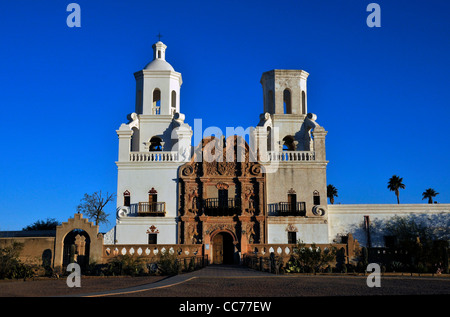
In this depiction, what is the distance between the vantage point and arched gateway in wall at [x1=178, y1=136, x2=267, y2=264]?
36031mm

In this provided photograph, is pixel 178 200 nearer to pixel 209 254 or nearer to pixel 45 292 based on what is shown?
pixel 209 254

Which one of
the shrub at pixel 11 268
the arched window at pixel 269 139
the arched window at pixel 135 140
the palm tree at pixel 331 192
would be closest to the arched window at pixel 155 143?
the arched window at pixel 135 140

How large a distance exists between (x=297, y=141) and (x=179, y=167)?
969cm

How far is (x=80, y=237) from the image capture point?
31.8 meters

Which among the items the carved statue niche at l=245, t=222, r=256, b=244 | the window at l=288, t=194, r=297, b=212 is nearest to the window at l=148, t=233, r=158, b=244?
the carved statue niche at l=245, t=222, r=256, b=244

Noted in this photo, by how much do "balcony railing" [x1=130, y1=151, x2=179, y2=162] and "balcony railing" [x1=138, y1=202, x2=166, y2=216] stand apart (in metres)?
3.34

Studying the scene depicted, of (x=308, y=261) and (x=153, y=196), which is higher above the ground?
(x=153, y=196)

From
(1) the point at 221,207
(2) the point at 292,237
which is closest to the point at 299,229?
(2) the point at 292,237

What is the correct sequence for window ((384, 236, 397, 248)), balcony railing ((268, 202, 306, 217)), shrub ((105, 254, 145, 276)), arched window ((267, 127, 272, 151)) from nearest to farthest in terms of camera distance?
shrub ((105, 254, 145, 276)) < balcony railing ((268, 202, 306, 217)) < window ((384, 236, 397, 248)) < arched window ((267, 127, 272, 151))

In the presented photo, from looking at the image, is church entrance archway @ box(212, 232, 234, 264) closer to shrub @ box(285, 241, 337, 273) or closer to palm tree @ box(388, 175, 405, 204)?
shrub @ box(285, 241, 337, 273)

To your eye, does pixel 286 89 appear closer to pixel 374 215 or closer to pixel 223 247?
pixel 374 215

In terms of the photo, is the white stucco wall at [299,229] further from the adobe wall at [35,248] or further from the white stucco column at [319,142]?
the adobe wall at [35,248]

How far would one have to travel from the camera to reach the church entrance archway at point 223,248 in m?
36.1

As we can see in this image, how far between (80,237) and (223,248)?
1040 cm
